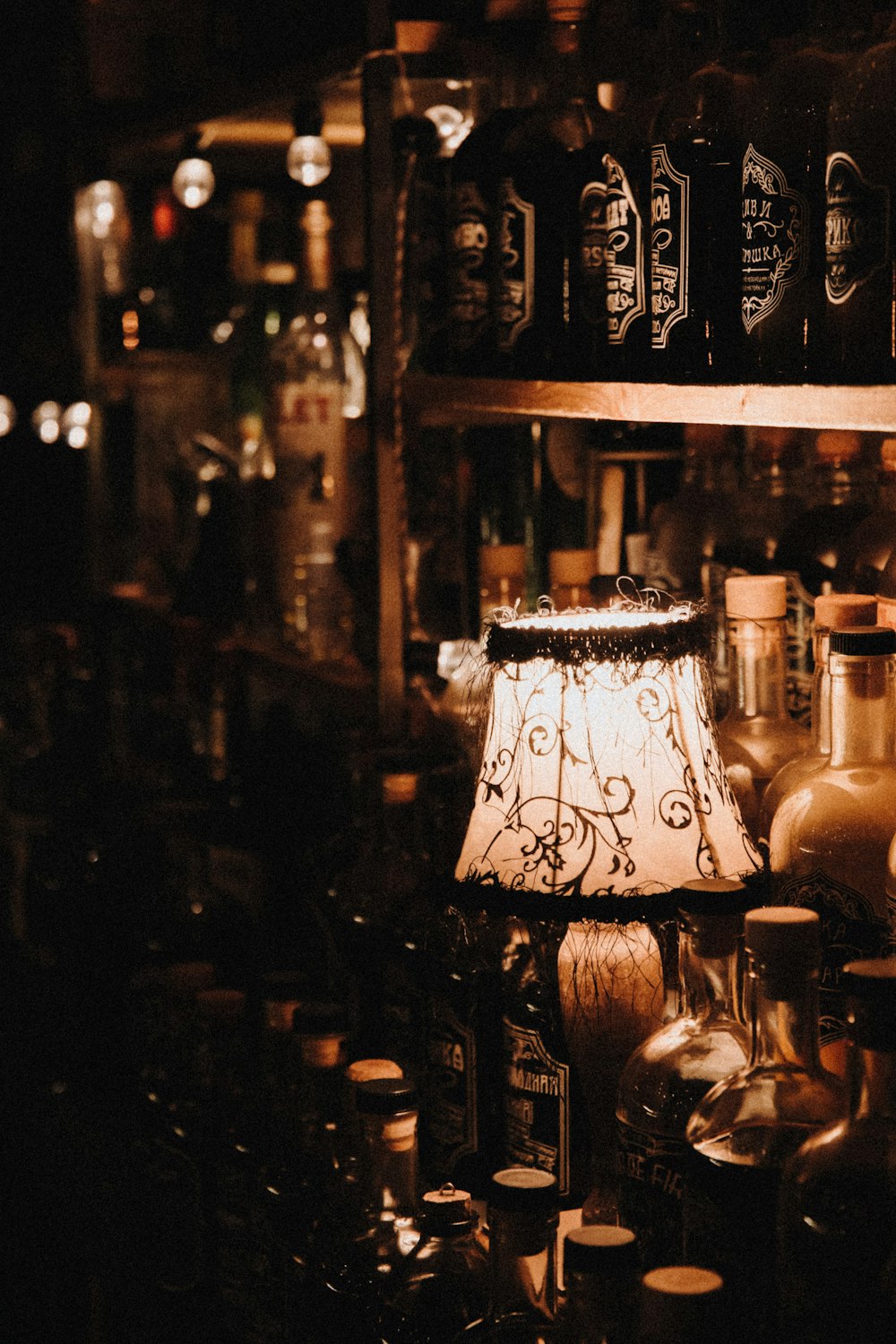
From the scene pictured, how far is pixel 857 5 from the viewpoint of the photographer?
1.07m

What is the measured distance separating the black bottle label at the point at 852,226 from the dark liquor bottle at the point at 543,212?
0.42 meters

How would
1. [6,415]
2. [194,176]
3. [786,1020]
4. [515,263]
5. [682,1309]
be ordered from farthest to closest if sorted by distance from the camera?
1. [6,415]
2. [194,176]
3. [515,263]
4. [786,1020]
5. [682,1309]

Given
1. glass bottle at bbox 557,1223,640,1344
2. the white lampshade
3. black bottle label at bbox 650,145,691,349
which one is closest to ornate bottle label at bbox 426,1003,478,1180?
the white lampshade

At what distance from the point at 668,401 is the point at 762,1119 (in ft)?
1.62

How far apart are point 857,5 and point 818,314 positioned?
0.21m

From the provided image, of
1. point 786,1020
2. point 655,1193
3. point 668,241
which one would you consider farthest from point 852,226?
point 655,1193

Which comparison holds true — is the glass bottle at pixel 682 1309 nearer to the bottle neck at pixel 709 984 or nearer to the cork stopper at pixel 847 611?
the bottle neck at pixel 709 984

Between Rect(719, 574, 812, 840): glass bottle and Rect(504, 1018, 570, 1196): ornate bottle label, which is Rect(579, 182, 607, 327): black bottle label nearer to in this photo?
Rect(719, 574, 812, 840): glass bottle

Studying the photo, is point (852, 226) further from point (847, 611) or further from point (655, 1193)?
point (655, 1193)

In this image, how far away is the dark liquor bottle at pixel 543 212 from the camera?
1.36 m

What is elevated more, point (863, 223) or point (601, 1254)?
point (863, 223)

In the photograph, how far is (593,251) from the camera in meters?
1.28

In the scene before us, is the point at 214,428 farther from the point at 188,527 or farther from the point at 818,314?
the point at 818,314

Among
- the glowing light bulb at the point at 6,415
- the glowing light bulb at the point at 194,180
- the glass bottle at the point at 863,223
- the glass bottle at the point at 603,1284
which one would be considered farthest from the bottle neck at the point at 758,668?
the glowing light bulb at the point at 6,415
